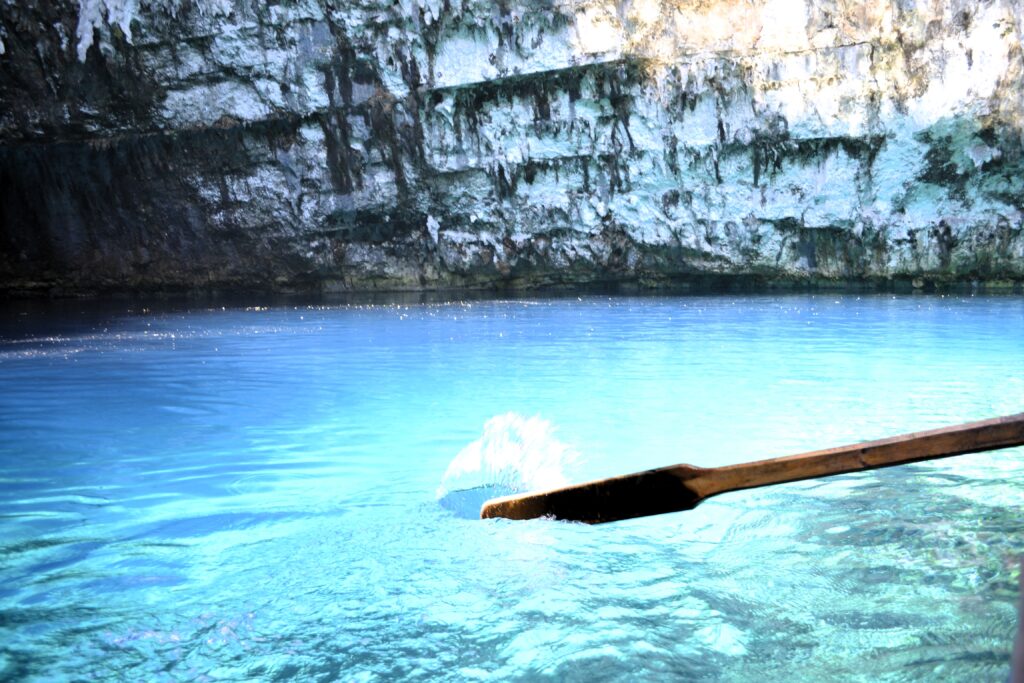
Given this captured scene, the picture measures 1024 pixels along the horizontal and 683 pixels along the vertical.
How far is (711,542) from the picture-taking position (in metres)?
3.61

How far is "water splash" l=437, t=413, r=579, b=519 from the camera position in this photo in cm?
438

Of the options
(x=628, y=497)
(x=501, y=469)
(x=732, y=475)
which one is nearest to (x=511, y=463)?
(x=501, y=469)

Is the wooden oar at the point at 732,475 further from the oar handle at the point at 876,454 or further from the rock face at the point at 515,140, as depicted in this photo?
the rock face at the point at 515,140

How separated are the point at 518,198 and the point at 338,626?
19835mm

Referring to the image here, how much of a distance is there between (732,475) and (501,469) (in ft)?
8.00

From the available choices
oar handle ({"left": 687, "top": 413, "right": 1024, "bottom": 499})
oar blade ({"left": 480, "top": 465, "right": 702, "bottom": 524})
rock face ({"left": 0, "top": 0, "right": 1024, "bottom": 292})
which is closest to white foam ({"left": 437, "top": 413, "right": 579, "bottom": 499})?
oar blade ({"left": 480, "top": 465, "right": 702, "bottom": 524})

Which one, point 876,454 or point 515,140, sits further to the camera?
point 515,140

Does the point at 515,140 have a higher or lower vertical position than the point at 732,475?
higher

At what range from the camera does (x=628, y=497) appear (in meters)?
2.61

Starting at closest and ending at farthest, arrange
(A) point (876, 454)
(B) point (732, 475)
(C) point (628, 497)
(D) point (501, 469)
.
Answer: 1. (A) point (876, 454)
2. (B) point (732, 475)
3. (C) point (628, 497)
4. (D) point (501, 469)

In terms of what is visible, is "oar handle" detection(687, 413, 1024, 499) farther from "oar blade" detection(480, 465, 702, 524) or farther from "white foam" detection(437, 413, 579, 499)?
"white foam" detection(437, 413, 579, 499)

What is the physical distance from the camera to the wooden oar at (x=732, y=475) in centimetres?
201

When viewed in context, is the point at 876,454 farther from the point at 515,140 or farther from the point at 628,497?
the point at 515,140

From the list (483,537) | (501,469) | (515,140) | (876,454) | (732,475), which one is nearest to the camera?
(876,454)
